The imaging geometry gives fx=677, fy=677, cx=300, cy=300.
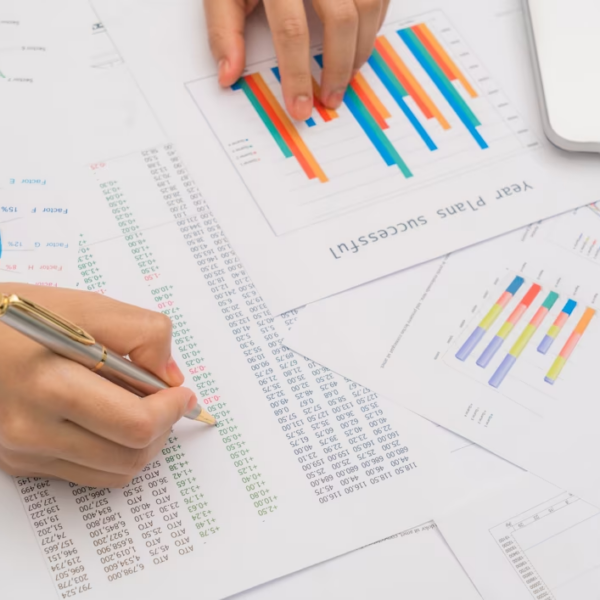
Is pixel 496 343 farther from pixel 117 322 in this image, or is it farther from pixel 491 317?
pixel 117 322

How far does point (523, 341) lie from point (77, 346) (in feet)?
1.25

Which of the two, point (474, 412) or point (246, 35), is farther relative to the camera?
point (246, 35)

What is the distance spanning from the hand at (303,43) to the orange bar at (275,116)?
0.05 ft

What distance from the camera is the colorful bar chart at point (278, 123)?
681mm

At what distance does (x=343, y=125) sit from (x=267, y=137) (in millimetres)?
82

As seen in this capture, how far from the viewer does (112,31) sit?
75 centimetres

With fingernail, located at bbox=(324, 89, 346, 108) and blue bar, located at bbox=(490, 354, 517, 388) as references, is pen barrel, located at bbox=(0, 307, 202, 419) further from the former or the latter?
fingernail, located at bbox=(324, 89, 346, 108)

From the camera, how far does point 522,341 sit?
0.60 m

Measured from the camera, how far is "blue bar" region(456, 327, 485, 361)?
A: 1.94 feet

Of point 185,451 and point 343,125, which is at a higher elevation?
point 343,125

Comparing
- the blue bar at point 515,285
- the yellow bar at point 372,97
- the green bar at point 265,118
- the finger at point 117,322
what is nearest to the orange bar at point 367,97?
the yellow bar at point 372,97

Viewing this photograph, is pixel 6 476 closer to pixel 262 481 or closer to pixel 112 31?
pixel 262 481

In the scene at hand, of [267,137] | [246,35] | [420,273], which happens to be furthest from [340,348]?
[246,35]

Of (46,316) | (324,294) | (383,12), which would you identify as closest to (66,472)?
(46,316)
